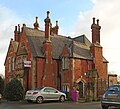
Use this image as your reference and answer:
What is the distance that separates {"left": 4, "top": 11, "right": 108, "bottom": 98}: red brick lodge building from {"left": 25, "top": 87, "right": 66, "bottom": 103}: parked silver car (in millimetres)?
7607

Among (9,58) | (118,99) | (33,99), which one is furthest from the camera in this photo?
(9,58)

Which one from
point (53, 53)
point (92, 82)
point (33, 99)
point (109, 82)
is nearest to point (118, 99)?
point (33, 99)

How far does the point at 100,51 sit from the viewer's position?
1575 inches

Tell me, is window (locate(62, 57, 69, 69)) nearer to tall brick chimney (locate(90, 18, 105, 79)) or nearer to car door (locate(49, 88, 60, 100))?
tall brick chimney (locate(90, 18, 105, 79))

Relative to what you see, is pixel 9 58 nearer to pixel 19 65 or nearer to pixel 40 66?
pixel 19 65

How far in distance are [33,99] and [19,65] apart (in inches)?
519

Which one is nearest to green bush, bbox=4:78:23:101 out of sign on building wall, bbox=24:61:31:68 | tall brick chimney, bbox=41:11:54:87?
sign on building wall, bbox=24:61:31:68

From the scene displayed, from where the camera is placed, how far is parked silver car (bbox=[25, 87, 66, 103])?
2655cm

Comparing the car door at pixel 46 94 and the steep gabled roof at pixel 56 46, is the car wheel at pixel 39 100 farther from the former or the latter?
the steep gabled roof at pixel 56 46

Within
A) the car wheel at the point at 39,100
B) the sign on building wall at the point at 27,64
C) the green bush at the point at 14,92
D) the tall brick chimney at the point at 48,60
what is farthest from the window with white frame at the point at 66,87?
the car wheel at the point at 39,100

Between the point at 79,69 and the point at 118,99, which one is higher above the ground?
the point at 79,69

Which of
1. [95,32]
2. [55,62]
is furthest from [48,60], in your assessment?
[95,32]

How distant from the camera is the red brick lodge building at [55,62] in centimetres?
3641

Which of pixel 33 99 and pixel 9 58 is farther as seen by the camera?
pixel 9 58
